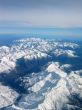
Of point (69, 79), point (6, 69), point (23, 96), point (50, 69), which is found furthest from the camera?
point (6, 69)

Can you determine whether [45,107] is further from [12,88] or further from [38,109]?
[12,88]

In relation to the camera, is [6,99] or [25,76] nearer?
[6,99]

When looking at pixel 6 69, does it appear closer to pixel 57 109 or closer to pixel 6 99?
pixel 6 99

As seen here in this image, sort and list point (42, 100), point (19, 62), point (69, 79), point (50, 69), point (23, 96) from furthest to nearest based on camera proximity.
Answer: point (19, 62) < point (50, 69) < point (69, 79) < point (23, 96) < point (42, 100)

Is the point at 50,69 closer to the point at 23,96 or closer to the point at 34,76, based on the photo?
the point at 34,76

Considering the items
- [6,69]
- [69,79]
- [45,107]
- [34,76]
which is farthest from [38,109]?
[6,69]

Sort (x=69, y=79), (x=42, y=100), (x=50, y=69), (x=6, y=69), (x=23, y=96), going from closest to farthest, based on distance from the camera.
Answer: (x=42, y=100)
(x=23, y=96)
(x=69, y=79)
(x=50, y=69)
(x=6, y=69)

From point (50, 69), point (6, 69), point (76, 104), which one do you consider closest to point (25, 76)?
point (50, 69)

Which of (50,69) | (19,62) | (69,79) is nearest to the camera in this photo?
(69,79)

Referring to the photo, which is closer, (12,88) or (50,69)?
(12,88)
